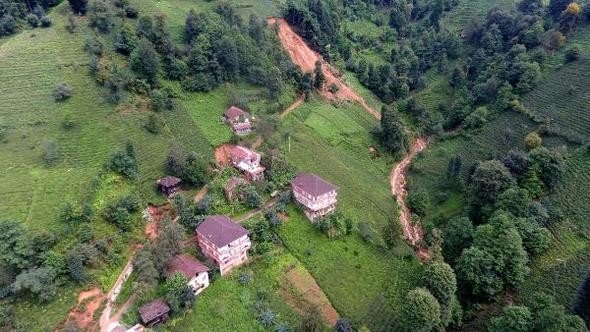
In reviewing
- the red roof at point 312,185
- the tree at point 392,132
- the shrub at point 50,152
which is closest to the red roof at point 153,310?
the red roof at point 312,185

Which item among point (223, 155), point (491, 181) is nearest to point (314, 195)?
point (223, 155)

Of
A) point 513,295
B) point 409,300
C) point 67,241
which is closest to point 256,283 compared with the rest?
point 409,300

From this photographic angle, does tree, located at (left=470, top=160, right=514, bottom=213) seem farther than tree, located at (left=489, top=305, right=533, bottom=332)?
Yes

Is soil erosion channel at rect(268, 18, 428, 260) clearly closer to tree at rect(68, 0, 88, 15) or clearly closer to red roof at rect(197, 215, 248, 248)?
red roof at rect(197, 215, 248, 248)

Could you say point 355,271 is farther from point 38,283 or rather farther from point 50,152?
point 50,152

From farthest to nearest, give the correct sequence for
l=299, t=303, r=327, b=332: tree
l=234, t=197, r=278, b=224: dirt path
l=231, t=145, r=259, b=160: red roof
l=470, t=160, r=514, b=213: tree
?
l=231, t=145, r=259, b=160: red roof
l=470, t=160, r=514, b=213: tree
l=234, t=197, r=278, b=224: dirt path
l=299, t=303, r=327, b=332: tree

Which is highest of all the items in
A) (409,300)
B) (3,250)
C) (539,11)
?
(539,11)

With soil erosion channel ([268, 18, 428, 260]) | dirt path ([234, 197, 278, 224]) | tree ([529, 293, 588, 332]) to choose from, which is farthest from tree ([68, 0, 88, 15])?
tree ([529, 293, 588, 332])

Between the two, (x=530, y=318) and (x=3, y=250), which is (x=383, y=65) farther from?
A: (x=3, y=250)
